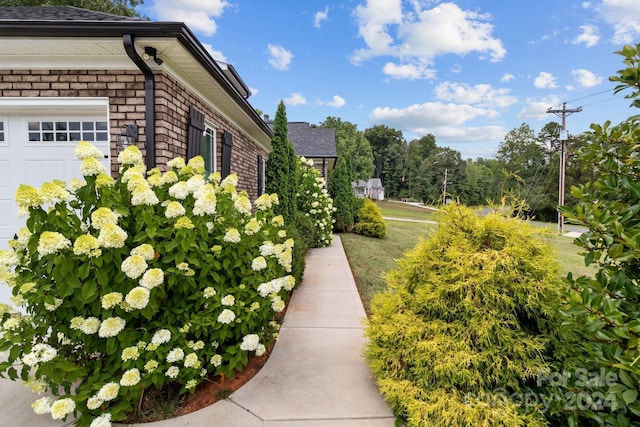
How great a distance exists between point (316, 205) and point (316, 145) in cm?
752

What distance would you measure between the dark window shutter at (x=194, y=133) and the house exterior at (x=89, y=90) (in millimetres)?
14

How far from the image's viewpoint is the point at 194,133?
423cm

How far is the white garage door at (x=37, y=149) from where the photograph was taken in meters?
3.87

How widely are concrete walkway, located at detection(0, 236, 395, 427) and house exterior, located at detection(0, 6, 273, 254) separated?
2.51 m

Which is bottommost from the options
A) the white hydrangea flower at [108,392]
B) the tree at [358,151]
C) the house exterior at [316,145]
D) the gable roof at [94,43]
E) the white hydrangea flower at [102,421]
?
the white hydrangea flower at [102,421]

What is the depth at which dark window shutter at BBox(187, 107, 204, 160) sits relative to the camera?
4.09m

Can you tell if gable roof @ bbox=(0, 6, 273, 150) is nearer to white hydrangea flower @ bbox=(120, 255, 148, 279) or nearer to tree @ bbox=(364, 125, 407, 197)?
white hydrangea flower @ bbox=(120, 255, 148, 279)

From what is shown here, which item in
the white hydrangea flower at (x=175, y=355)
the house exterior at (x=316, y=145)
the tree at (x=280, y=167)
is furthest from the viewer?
the house exterior at (x=316, y=145)

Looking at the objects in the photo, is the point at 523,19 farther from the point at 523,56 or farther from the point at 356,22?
the point at 356,22

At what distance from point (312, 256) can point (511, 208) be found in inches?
233

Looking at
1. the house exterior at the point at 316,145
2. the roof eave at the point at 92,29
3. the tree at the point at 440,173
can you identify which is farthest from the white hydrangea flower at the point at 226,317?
the tree at the point at 440,173

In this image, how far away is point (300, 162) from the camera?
32.9 feet

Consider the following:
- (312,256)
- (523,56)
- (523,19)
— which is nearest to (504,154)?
(523,56)

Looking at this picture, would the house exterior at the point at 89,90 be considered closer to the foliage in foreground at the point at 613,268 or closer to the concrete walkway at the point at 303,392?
the concrete walkway at the point at 303,392
